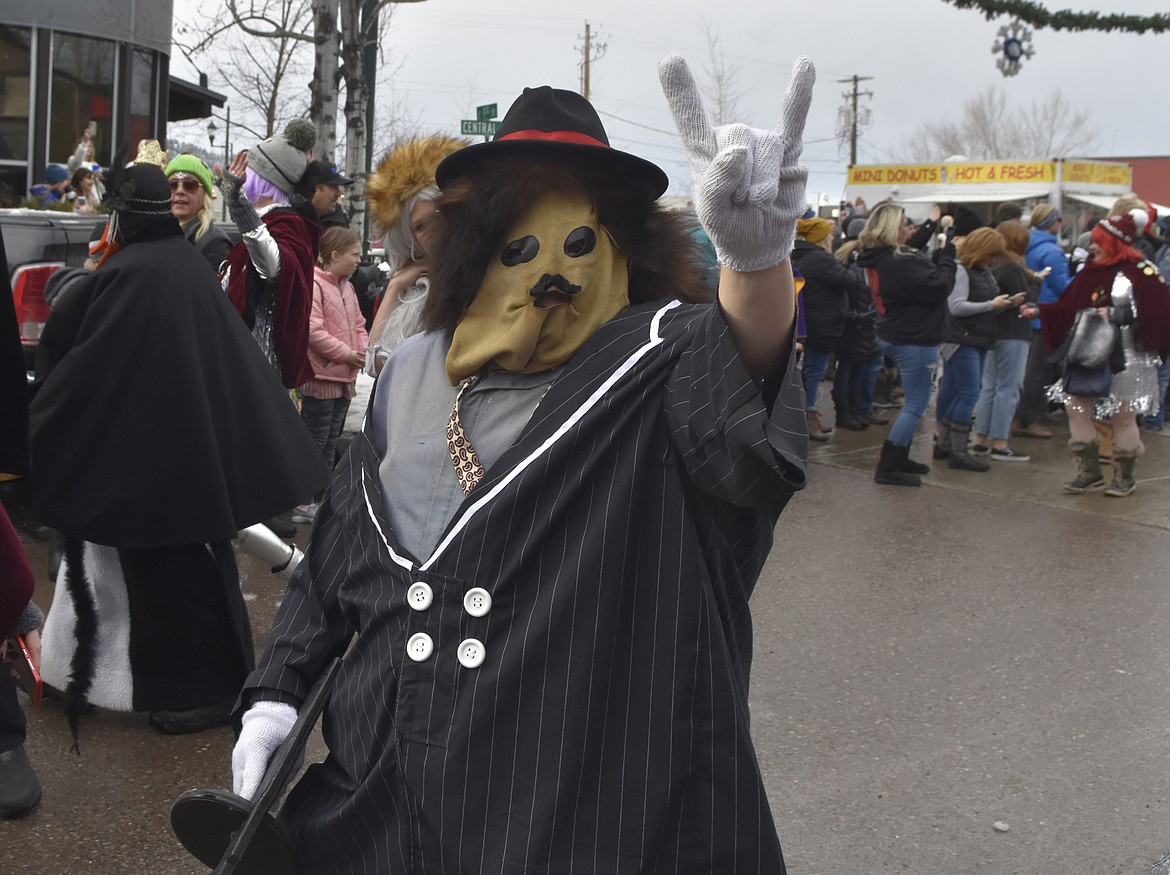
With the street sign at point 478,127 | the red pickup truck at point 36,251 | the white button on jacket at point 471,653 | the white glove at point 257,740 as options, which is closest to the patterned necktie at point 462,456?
the white button on jacket at point 471,653

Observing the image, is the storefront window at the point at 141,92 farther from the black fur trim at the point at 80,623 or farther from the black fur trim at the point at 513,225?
the black fur trim at the point at 513,225

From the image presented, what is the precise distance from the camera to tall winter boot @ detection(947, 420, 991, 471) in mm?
8938

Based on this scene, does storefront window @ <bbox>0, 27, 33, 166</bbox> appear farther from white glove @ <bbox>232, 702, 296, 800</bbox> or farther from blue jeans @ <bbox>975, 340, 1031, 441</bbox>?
white glove @ <bbox>232, 702, 296, 800</bbox>

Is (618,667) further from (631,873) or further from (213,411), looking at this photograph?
(213,411)

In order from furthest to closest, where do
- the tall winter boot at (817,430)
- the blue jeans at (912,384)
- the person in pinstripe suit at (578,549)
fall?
the tall winter boot at (817,430) → the blue jeans at (912,384) → the person in pinstripe suit at (578,549)

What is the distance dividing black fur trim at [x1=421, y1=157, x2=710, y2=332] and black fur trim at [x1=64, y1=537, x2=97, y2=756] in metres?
2.42

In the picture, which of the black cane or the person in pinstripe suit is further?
the black cane

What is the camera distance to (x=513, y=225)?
79.1 inches

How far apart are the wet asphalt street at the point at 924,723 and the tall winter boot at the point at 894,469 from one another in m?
1.14

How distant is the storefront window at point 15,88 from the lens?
49.9ft

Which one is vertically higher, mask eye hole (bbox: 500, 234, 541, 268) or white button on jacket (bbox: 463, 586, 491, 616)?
mask eye hole (bbox: 500, 234, 541, 268)

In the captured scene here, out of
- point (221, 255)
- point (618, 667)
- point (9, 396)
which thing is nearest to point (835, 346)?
point (221, 255)

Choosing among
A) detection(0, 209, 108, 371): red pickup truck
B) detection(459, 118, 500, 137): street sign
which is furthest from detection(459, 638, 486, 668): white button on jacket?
detection(459, 118, 500, 137): street sign

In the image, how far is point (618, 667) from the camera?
1.78 meters
